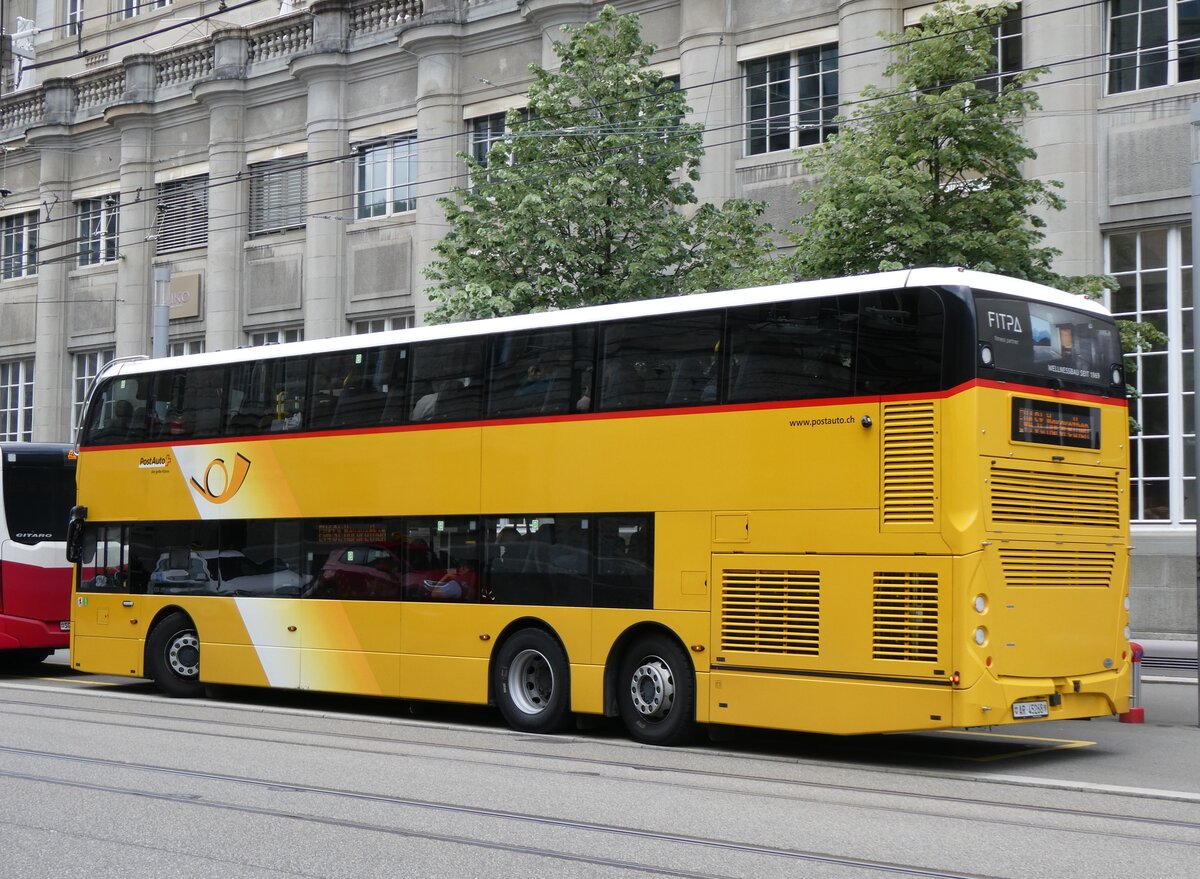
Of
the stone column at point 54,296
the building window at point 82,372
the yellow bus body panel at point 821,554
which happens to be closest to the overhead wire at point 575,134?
the stone column at point 54,296

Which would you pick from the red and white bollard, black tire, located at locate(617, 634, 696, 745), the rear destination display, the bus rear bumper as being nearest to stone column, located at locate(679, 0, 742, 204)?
the red and white bollard

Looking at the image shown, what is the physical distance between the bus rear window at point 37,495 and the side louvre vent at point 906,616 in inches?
528

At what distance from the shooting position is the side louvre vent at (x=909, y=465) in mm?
11703

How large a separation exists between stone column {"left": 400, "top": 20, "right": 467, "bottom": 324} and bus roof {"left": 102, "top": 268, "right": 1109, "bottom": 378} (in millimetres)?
13428

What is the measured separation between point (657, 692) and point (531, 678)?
170 centimetres

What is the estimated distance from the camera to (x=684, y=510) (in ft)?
43.9

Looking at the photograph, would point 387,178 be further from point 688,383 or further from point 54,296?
point 688,383

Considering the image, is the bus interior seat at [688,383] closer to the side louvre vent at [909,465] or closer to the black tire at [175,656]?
the side louvre vent at [909,465]

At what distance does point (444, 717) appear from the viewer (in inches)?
652

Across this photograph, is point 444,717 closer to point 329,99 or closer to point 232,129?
point 329,99

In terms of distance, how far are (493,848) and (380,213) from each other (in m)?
25.6

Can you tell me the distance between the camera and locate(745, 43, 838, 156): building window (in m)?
25.8

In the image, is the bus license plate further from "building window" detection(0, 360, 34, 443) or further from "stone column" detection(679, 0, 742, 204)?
"building window" detection(0, 360, 34, 443)

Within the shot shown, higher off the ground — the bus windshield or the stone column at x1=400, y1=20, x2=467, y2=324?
the stone column at x1=400, y1=20, x2=467, y2=324
